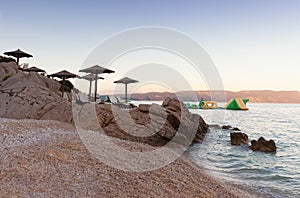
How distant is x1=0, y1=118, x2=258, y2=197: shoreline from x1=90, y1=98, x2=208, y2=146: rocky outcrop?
418 cm

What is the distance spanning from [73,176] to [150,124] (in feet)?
24.3

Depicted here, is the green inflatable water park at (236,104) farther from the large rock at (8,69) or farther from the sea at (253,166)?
the large rock at (8,69)

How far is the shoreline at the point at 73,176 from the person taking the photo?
3.48m

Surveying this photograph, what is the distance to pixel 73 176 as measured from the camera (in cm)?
387

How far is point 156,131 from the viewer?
36.2ft

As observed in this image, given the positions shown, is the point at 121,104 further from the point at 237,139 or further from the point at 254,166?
the point at 254,166

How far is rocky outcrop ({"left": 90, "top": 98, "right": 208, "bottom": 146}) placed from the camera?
9.87 metres

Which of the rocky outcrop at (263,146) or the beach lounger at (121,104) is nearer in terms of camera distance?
the rocky outcrop at (263,146)

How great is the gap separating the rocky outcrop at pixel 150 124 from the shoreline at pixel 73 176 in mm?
4185

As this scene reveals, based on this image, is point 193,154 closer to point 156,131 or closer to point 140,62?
point 156,131

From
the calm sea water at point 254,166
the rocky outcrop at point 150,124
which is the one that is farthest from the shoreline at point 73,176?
the rocky outcrop at point 150,124

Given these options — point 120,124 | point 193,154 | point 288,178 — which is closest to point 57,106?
point 120,124

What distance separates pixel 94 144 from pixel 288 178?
21.4 ft

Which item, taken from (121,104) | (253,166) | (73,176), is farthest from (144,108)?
(73,176)
